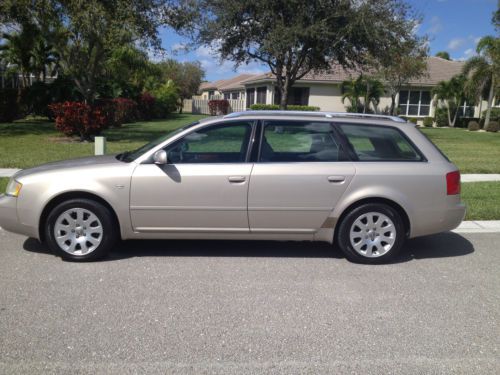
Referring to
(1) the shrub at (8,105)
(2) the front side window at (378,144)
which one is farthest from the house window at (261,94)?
(2) the front side window at (378,144)

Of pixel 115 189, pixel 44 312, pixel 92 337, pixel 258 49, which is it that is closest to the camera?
pixel 92 337

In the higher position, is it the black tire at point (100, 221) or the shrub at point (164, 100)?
the shrub at point (164, 100)

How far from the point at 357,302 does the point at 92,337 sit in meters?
2.23

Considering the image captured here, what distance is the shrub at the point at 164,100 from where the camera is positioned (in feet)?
123

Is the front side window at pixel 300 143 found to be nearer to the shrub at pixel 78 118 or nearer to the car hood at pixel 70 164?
the car hood at pixel 70 164

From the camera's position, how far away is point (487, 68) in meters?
32.4

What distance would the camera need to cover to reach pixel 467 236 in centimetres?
673

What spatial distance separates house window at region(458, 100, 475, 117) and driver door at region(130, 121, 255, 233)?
36846mm

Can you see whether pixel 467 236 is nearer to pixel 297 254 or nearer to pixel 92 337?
pixel 297 254

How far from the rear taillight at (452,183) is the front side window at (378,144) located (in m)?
0.37

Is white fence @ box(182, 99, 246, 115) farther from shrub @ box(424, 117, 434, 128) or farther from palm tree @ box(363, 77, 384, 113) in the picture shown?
shrub @ box(424, 117, 434, 128)

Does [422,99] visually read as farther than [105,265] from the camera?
Yes

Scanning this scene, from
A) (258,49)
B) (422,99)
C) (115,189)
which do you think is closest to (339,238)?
(115,189)

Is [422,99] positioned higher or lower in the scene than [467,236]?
higher
